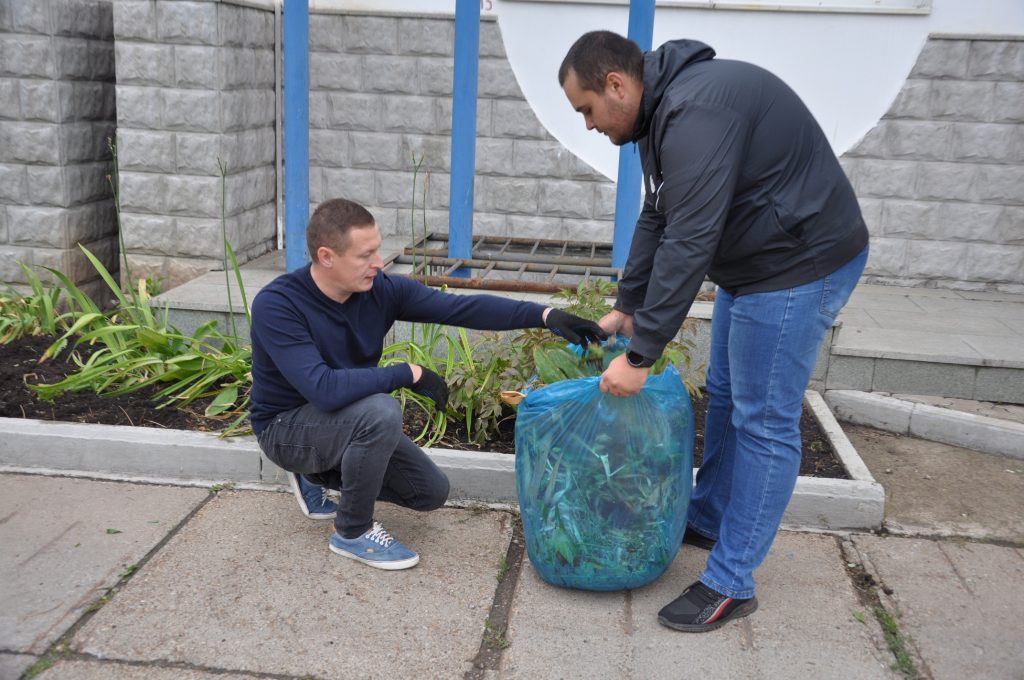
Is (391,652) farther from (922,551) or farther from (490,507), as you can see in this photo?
(922,551)

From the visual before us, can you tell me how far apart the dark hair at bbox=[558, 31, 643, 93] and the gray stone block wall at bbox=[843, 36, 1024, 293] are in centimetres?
406

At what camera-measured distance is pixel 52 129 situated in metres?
5.73

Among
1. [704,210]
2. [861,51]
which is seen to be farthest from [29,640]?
[861,51]

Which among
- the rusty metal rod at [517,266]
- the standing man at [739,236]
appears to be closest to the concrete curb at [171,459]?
the standing man at [739,236]

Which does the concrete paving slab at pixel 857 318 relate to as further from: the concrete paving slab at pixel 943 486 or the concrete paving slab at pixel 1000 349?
the concrete paving slab at pixel 943 486

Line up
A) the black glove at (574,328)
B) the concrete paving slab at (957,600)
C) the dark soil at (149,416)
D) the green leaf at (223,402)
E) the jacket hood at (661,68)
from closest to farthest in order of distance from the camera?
the jacket hood at (661,68) < the concrete paving slab at (957,600) < the black glove at (574,328) < the dark soil at (149,416) < the green leaf at (223,402)

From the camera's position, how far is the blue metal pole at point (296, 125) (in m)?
4.88

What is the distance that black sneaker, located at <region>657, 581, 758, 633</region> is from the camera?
293 centimetres

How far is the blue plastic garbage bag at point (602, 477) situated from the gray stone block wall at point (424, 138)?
12.1 feet

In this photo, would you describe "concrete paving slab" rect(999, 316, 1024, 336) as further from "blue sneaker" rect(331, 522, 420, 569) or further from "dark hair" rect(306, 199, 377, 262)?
"dark hair" rect(306, 199, 377, 262)

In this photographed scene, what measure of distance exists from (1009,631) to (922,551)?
20.3 inches

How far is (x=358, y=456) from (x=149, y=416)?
4.81 ft

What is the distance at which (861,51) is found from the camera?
616cm

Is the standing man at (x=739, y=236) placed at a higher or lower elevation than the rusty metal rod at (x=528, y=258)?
higher
